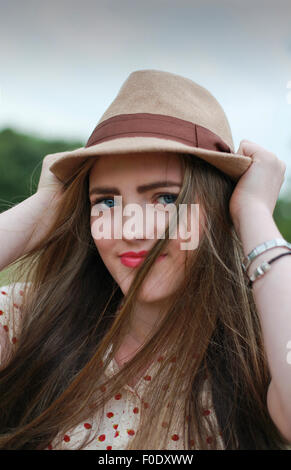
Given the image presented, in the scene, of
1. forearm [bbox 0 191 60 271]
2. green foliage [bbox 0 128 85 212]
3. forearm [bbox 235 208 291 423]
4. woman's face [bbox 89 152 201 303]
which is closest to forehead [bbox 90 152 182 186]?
woman's face [bbox 89 152 201 303]

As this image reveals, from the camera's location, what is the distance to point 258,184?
1.54 meters

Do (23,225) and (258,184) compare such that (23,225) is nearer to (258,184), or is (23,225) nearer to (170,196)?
(170,196)

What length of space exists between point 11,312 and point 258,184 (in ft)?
3.64

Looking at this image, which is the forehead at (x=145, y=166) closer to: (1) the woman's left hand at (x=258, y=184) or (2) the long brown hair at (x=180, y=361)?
(2) the long brown hair at (x=180, y=361)

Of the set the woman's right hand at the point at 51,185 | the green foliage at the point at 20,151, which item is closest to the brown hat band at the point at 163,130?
the woman's right hand at the point at 51,185

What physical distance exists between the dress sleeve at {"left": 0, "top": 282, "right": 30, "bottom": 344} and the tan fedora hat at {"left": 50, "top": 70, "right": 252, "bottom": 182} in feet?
1.89

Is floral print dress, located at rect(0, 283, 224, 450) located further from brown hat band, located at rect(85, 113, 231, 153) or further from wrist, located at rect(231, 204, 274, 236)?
brown hat band, located at rect(85, 113, 231, 153)

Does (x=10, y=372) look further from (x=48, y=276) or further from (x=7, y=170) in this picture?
(x=7, y=170)

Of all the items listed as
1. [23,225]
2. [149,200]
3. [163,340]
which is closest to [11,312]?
[23,225]

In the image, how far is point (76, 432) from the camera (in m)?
1.56

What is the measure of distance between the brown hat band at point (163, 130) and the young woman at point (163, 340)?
0.21ft

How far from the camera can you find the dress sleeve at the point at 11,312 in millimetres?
1814
